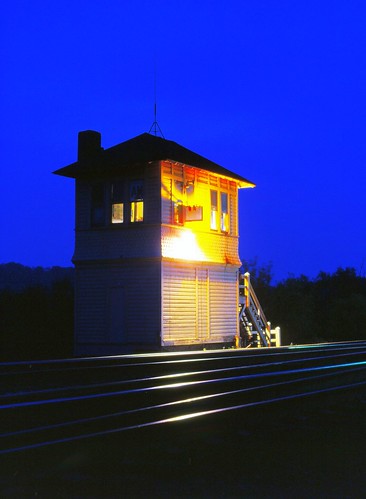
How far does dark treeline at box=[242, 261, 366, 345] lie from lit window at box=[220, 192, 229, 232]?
31.7 ft

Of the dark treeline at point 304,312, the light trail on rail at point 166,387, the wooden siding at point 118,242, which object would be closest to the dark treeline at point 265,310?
the dark treeline at point 304,312

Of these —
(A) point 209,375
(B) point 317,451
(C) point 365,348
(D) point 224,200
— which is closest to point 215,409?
(A) point 209,375

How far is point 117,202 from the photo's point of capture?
24.4 metres

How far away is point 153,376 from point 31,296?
70.9 ft

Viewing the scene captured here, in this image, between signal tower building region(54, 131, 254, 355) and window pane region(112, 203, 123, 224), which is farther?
window pane region(112, 203, 123, 224)

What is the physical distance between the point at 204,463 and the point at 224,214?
2079cm

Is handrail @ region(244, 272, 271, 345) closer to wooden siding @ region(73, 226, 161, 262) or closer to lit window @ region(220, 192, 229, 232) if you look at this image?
lit window @ region(220, 192, 229, 232)

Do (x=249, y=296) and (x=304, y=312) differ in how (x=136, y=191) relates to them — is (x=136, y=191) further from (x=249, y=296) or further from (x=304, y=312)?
(x=304, y=312)

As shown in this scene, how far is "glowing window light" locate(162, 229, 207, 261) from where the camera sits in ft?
76.8

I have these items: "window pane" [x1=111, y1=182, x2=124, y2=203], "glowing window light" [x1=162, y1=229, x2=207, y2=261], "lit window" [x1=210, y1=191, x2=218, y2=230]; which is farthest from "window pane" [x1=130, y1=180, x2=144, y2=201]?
"lit window" [x1=210, y1=191, x2=218, y2=230]

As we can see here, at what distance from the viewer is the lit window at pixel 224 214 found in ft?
87.5

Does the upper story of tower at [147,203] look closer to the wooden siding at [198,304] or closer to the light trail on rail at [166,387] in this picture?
the wooden siding at [198,304]

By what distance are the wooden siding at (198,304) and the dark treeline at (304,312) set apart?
8.52 m

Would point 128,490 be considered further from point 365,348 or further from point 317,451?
point 365,348
